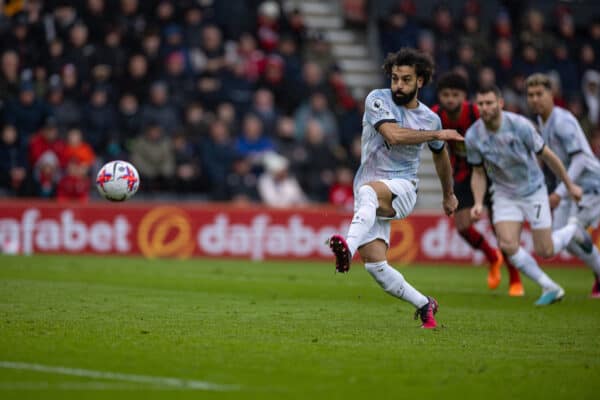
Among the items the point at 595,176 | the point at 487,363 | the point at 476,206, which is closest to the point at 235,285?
the point at 476,206

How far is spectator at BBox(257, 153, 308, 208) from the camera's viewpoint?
21562 millimetres

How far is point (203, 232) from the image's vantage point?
2086 centimetres

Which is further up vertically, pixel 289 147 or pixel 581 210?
pixel 289 147

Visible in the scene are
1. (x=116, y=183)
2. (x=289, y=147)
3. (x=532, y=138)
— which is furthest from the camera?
(x=289, y=147)

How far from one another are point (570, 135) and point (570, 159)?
1.22 ft

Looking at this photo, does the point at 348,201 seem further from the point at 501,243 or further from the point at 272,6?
the point at 501,243

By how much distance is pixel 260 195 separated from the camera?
71.1 feet

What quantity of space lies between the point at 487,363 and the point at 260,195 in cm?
1405

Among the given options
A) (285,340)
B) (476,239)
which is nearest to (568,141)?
(476,239)

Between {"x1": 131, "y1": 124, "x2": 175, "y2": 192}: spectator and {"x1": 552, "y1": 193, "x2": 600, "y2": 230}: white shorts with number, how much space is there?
8.81 metres

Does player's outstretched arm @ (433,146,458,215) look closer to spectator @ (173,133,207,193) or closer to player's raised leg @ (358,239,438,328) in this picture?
player's raised leg @ (358,239,438,328)

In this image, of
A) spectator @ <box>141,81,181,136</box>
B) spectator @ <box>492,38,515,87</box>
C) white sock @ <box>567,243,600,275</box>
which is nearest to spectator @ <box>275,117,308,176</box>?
spectator @ <box>141,81,181,136</box>

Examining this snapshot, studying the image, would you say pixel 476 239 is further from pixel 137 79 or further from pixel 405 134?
pixel 137 79

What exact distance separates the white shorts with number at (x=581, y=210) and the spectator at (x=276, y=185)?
8.14 meters
